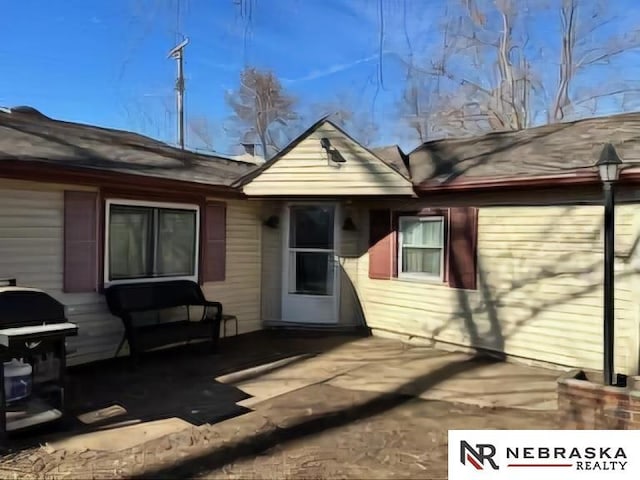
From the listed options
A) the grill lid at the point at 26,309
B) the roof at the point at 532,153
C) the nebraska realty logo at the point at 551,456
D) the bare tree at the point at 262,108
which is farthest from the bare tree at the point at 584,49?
the grill lid at the point at 26,309

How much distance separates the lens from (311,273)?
28.6 feet

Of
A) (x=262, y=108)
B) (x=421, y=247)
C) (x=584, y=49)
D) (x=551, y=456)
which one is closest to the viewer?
(x=551, y=456)

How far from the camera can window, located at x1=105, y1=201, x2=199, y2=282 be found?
6633mm

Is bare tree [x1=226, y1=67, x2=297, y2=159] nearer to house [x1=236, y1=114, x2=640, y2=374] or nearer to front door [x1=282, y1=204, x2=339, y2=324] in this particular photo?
house [x1=236, y1=114, x2=640, y2=374]

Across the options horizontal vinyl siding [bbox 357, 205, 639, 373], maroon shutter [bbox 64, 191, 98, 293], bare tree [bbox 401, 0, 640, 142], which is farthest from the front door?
bare tree [bbox 401, 0, 640, 142]

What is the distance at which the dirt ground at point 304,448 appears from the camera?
3.56 meters

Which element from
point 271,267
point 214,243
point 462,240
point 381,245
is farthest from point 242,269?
point 462,240

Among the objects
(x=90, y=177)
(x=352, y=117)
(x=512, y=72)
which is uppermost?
(x=512, y=72)

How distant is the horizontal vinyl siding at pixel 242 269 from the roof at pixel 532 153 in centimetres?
280

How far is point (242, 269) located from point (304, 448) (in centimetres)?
477

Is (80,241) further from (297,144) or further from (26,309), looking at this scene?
(297,144)

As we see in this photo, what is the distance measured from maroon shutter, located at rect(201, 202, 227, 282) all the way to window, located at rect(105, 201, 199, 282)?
17 cm

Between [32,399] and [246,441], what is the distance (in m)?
1.91

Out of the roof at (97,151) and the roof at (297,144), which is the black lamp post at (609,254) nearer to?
the roof at (297,144)
